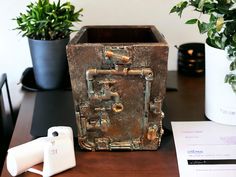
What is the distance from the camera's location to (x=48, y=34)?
1.06 metres

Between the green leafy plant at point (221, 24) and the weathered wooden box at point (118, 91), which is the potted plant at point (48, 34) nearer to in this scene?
the weathered wooden box at point (118, 91)

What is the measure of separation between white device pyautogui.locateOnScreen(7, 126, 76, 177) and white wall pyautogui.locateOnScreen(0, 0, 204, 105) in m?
0.58

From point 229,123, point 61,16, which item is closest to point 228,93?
point 229,123

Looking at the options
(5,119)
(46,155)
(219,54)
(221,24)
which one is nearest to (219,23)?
(221,24)

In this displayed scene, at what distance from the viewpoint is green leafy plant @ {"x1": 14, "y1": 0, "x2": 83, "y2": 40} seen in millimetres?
1015

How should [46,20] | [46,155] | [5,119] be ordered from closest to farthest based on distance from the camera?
1. [46,155]
2. [46,20]
3. [5,119]

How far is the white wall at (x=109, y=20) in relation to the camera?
47.3 inches

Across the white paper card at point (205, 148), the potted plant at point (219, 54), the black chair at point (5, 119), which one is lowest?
the black chair at point (5, 119)

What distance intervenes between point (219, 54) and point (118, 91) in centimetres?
29

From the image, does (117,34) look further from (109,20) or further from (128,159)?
(128,159)

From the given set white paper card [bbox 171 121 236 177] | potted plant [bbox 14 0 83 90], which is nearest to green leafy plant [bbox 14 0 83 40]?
potted plant [bbox 14 0 83 90]

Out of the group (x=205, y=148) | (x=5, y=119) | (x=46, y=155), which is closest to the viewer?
Answer: (x=46, y=155)

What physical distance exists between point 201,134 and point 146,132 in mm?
160

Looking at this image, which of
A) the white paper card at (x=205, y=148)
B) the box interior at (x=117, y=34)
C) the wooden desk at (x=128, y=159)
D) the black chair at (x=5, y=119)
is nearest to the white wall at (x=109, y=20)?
the black chair at (x=5, y=119)
